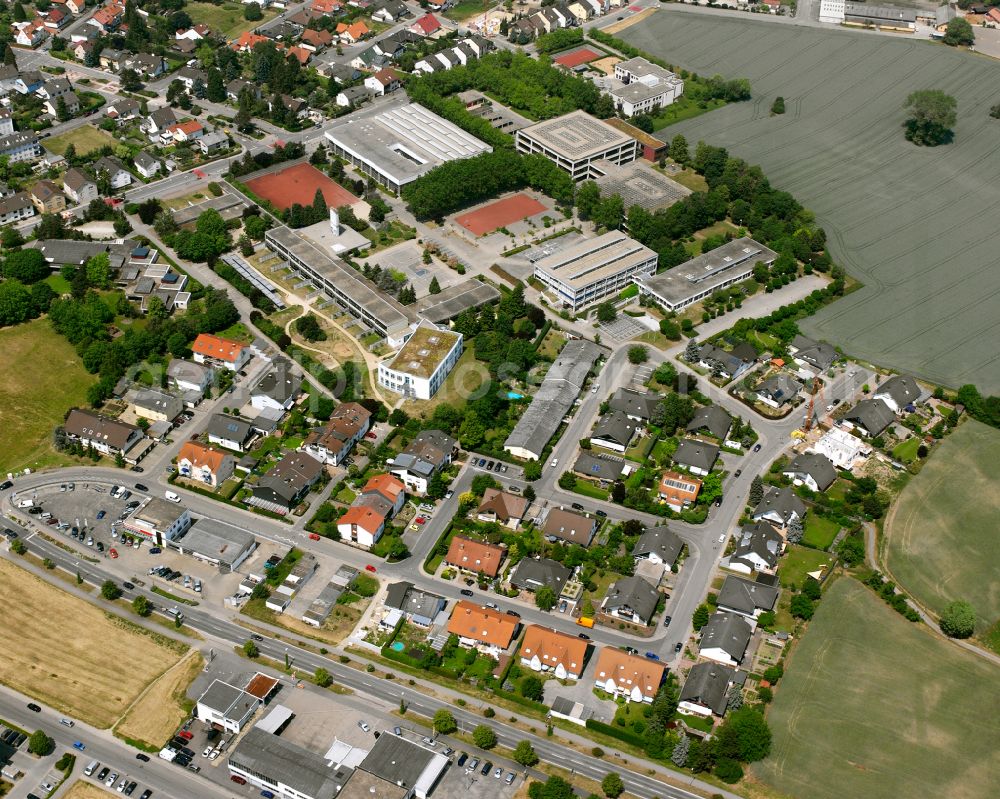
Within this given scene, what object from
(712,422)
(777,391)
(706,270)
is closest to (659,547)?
(712,422)

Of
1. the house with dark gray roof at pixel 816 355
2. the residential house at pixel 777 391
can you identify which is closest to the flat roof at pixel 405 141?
the house with dark gray roof at pixel 816 355

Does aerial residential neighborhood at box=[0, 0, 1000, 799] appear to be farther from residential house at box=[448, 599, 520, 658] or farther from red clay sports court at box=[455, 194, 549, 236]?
red clay sports court at box=[455, 194, 549, 236]

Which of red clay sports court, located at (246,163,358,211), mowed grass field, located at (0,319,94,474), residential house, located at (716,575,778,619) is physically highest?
red clay sports court, located at (246,163,358,211)

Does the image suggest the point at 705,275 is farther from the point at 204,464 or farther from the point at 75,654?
the point at 75,654

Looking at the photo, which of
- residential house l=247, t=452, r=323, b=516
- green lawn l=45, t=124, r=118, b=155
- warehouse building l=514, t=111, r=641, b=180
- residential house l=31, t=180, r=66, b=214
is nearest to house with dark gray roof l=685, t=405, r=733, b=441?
residential house l=247, t=452, r=323, b=516

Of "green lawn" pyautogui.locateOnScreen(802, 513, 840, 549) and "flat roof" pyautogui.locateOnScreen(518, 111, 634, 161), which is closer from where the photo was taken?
"green lawn" pyautogui.locateOnScreen(802, 513, 840, 549)

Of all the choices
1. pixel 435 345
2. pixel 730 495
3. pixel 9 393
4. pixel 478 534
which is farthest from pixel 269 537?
pixel 730 495
